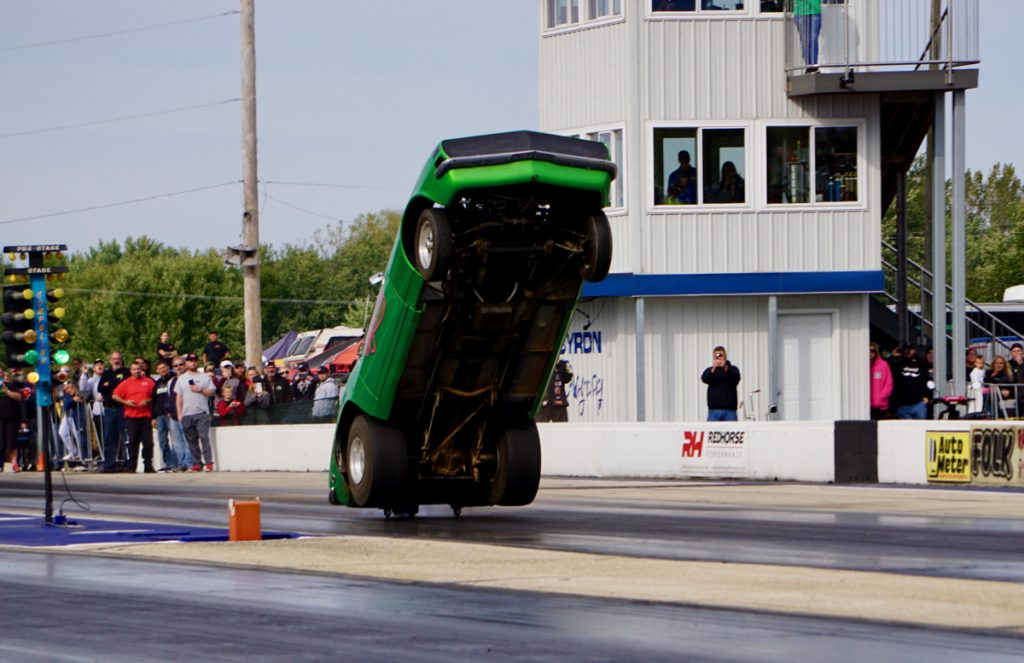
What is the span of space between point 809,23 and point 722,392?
825cm

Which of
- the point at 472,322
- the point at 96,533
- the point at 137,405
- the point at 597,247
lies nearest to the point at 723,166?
the point at 137,405

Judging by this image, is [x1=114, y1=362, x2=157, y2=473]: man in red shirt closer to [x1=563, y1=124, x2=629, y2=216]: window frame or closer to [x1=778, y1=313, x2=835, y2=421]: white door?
[x1=563, y1=124, x2=629, y2=216]: window frame

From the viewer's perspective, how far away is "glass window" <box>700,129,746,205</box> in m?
31.0

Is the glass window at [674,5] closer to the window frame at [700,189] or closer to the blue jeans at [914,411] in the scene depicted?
the window frame at [700,189]

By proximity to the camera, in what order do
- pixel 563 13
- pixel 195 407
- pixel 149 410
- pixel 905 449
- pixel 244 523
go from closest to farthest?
pixel 244 523, pixel 905 449, pixel 195 407, pixel 149 410, pixel 563 13

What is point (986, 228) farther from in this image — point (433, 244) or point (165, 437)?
point (433, 244)

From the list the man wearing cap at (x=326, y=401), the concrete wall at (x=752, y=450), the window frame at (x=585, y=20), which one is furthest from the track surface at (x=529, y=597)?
the window frame at (x=585, y=20)

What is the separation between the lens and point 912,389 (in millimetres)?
26766

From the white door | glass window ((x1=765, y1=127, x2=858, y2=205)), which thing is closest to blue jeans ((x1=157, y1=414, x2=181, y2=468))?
the white door

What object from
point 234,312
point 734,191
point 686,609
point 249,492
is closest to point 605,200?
point 686,609

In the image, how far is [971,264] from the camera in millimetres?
96000

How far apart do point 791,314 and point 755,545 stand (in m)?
17.7

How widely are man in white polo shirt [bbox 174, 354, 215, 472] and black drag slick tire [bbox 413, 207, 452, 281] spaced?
48.8 ft

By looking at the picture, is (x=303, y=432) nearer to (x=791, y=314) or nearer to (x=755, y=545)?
(x=791, y=314)
